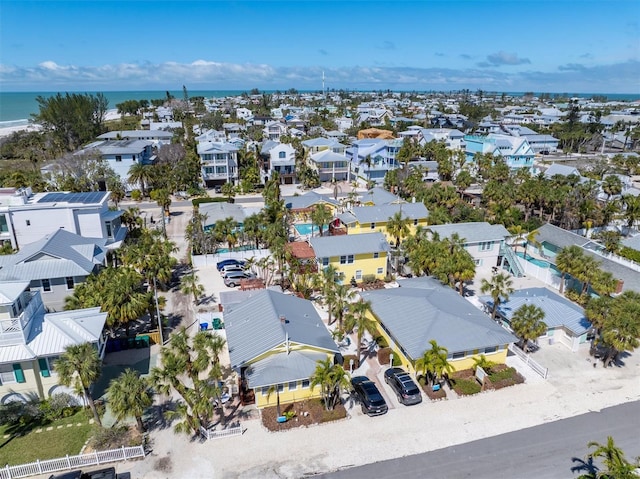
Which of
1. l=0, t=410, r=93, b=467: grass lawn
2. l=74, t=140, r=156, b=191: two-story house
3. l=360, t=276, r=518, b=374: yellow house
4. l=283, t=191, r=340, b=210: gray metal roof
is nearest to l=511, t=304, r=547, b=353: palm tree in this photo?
l=360, t=276, r=518, b=374: yellow house

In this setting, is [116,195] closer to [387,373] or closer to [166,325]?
[166,325]

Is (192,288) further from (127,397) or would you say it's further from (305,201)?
(305,201)

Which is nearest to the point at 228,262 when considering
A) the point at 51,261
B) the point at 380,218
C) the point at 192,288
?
the point at 192,288

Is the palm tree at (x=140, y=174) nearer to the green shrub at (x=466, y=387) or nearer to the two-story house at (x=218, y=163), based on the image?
the two-story house at (x=218, y=163)

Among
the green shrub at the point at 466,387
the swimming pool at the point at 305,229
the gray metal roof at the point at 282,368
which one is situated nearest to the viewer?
the gray metal roof at the point at 282,368

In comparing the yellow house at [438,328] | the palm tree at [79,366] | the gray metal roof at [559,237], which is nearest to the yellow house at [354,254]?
the yellow house at [438,328]

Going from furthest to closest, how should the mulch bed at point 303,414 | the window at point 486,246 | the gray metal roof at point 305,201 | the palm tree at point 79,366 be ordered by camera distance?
the gray metal roof at point 305,201 < the window at point 486,246 < the mulch bed at point 303,414 < the palm tree at point 79,366
